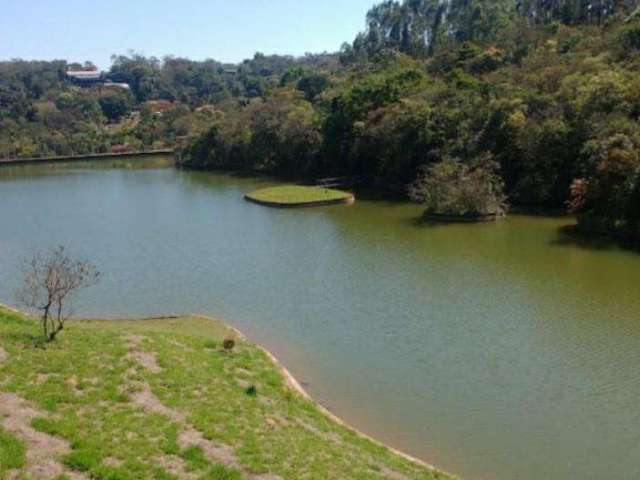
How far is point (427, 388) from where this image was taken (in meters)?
19.3

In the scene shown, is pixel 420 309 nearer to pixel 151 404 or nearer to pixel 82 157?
pixel 151 404

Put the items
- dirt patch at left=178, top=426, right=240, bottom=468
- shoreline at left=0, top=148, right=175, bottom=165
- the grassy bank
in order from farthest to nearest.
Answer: shoreline at left=0, top=148, right=175, bottom=165, dirt patch at left=178, top=426, right=240, bottom=468, the grassy bank

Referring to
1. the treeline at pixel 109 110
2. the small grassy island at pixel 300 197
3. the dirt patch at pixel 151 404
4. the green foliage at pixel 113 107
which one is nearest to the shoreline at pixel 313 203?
the small grassy island at pixel 300 197

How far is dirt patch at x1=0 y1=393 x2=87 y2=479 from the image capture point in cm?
1085

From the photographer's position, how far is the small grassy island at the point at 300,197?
176ft

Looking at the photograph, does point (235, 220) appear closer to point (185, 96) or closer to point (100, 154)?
point (100, 154)

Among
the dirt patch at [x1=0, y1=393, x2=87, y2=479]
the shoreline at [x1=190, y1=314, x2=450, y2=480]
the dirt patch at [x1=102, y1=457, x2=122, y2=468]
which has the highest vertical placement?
the dirt patch at [x1=0, y1=393, x2=87, y2=479]

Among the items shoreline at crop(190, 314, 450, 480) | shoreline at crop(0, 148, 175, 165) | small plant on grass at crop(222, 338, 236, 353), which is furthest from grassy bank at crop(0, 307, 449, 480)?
shoreline at crop(0, 148, 175, 165)

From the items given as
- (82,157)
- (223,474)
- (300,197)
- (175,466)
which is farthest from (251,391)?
(82,157)

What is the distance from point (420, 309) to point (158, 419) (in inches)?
586

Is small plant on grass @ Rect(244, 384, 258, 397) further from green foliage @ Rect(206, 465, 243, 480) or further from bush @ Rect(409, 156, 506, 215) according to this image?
bush @ Rect(409, 156, 506, 215)

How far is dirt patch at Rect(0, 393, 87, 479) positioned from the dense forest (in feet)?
108

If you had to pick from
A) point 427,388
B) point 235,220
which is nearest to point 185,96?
point 235,220

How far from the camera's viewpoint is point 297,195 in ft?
184
